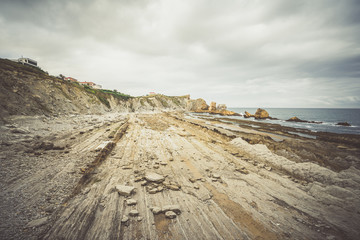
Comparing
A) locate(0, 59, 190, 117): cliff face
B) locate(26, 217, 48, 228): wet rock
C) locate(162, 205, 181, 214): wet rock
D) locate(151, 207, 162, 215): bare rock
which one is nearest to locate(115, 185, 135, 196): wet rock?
locate(151, 207, 162, 215): bare rock

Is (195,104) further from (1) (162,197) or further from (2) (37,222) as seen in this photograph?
(2) (37,222)

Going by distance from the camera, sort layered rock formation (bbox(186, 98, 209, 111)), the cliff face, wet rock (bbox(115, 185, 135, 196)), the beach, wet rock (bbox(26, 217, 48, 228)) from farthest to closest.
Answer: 1. layered rock formation (bbox(186, 98, 209, 111))
2. the cliff face
3. wet rock (bbox(115, 185, 135, 196))
4. the beach
5. wet rock (bbox(26, 217, 48, 228))

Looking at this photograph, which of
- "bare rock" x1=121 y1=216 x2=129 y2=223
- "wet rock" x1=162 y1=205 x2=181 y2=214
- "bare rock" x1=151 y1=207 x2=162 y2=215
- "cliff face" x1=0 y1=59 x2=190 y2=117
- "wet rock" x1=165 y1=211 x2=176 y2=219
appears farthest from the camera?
"cliff face" x1=0 y1=59 x2=190 y2=117

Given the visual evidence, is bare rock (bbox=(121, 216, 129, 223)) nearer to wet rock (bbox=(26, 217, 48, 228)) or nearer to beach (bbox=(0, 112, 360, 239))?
beach (bbox=(0, 112, 360, 239))

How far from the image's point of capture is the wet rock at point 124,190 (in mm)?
4852

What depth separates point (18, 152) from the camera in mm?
7035

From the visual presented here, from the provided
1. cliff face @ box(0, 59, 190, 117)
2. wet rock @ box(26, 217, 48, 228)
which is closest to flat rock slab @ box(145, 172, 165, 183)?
wet rock @ box(26, 217, 48, 228)

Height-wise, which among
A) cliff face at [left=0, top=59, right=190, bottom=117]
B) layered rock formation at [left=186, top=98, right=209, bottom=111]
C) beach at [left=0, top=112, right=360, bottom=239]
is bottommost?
beach at [left=0, top=112, right=360, bottom=239]

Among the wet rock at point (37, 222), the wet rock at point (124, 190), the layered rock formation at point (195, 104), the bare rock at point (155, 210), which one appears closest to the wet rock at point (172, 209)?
the bare rock at point (155, 210)

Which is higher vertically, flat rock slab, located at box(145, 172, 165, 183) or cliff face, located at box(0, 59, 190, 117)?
cliff face, located at box(0, 59, 190, 117)

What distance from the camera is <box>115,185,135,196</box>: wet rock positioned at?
485cm

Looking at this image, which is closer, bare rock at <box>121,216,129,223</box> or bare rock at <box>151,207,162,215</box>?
bare rock at <box>121,216,129,223</box>

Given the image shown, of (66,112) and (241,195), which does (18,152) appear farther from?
(66,112)

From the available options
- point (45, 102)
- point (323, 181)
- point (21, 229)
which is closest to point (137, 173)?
point (21, 229)
